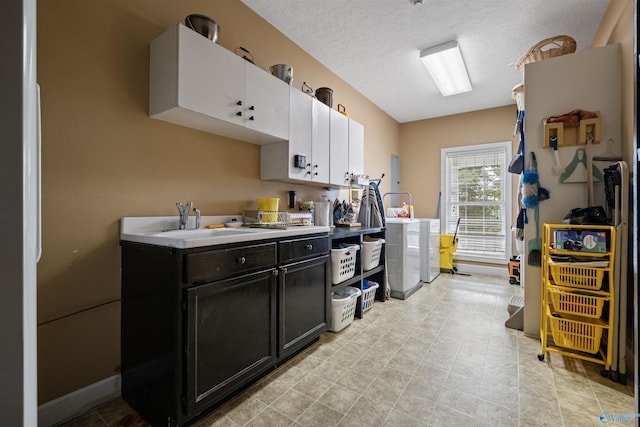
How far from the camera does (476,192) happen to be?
4.85 meters

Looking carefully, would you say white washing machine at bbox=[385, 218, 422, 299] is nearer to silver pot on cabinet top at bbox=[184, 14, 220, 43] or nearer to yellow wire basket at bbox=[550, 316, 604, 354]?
yellow wire basket at bbox=[550, 316, 604, 354]

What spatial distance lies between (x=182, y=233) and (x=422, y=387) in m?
1.76

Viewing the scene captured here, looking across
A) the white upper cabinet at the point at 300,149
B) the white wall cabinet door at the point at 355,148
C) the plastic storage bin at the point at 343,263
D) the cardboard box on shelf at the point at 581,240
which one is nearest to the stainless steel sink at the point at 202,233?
the white upper cabinet at the point at 300,149

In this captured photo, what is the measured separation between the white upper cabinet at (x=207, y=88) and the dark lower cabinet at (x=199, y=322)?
2.85 feet

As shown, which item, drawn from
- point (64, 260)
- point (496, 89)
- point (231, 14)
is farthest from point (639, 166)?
point (496, 89)

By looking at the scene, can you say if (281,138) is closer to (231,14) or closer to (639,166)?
(231,14)

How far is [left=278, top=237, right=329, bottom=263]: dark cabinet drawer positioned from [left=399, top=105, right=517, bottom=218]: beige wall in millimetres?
3608

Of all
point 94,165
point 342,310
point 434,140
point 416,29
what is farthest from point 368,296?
point 434,140

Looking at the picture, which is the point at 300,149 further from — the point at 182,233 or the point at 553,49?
the point at 553,49

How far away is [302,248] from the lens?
1.98 meters

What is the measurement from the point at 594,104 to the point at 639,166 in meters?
1.91

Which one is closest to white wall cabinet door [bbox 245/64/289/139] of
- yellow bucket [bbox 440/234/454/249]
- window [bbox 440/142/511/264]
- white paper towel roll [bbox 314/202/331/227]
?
white paper towel roll [bbox 314/202/331/227]

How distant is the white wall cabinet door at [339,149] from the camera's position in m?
2.89

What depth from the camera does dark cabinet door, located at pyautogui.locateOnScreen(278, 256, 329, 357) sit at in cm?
182
